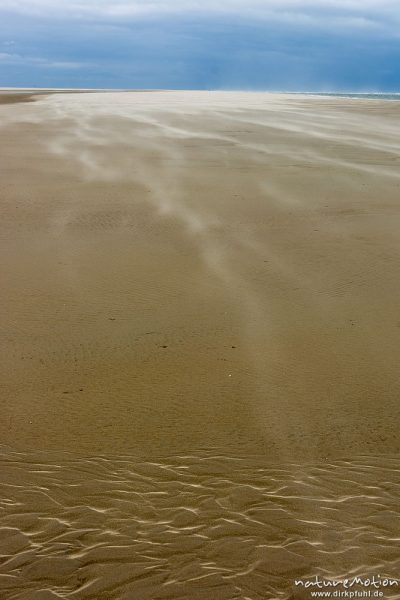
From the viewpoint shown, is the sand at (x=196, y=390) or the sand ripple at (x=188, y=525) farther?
the sand at (x=196, y=390)

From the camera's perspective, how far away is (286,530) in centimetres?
339

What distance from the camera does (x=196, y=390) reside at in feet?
15.7

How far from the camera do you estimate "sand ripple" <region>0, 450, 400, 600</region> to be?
10.1 feet

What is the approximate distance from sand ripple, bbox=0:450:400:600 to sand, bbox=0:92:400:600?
10mm

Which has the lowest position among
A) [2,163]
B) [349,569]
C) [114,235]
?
[349,569]

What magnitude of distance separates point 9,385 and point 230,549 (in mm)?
2294

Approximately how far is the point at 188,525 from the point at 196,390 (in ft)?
4.84

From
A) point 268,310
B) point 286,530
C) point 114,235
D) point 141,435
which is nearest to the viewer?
point 286,530

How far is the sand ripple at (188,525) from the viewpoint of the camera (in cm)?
307

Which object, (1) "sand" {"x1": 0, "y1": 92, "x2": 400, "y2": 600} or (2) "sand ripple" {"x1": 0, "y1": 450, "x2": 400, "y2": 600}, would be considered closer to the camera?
(2) "sand ripple" {"x1": 0, "y1": 450, "x2": 400, "y2": 600}

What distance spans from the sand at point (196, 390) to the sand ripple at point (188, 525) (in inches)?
0.4

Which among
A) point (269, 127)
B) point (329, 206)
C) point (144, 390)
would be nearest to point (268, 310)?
point (144, 390)

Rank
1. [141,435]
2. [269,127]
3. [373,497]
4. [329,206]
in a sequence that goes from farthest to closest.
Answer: [269,127] → [329,206] → [141,435] → [373,497]

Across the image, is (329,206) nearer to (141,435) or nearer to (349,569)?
(141,435)
